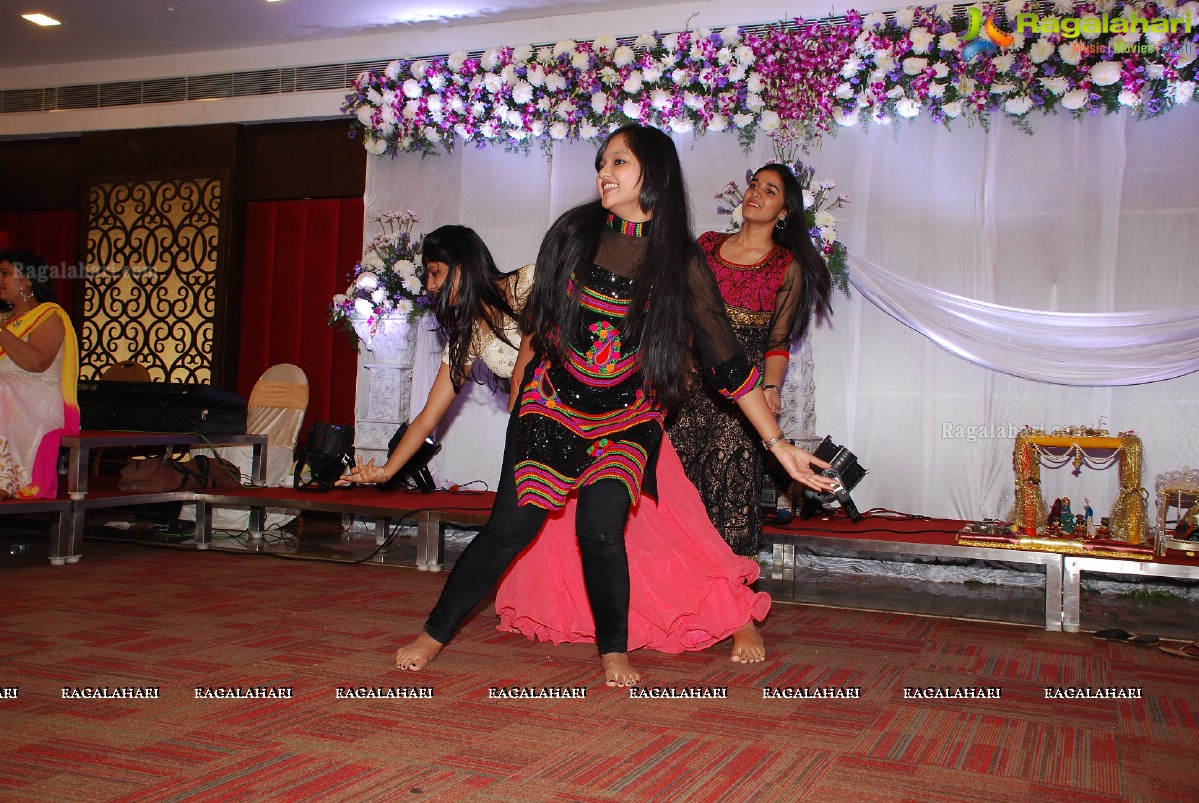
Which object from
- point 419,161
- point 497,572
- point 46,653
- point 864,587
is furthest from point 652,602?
point 419,161

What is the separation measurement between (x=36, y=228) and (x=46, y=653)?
7.04 metres

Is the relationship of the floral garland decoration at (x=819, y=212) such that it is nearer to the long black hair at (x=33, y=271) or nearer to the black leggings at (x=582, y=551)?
the black leggings at (x=582, y=551)

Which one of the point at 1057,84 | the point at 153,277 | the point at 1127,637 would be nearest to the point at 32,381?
the point at 153,277

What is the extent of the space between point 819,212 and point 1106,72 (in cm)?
160

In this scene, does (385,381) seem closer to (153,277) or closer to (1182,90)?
(153,277)

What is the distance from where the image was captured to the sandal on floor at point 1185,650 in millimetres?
3510

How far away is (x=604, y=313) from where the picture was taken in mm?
2654

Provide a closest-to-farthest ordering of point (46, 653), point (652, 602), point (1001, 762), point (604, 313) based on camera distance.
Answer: point (1001, 762), point (604, 313), point (46, 653), point (652, 602)

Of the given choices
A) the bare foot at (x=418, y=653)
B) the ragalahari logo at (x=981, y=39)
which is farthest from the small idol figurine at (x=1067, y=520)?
the bare foot at (x=418, y=653)

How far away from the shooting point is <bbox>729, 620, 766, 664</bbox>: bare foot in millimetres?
3150

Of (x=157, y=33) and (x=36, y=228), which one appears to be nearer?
(x=157, y=33)

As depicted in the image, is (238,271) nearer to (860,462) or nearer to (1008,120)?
(860,462)

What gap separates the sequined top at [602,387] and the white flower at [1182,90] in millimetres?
3861

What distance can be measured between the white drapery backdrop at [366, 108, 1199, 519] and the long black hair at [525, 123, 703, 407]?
341cm
